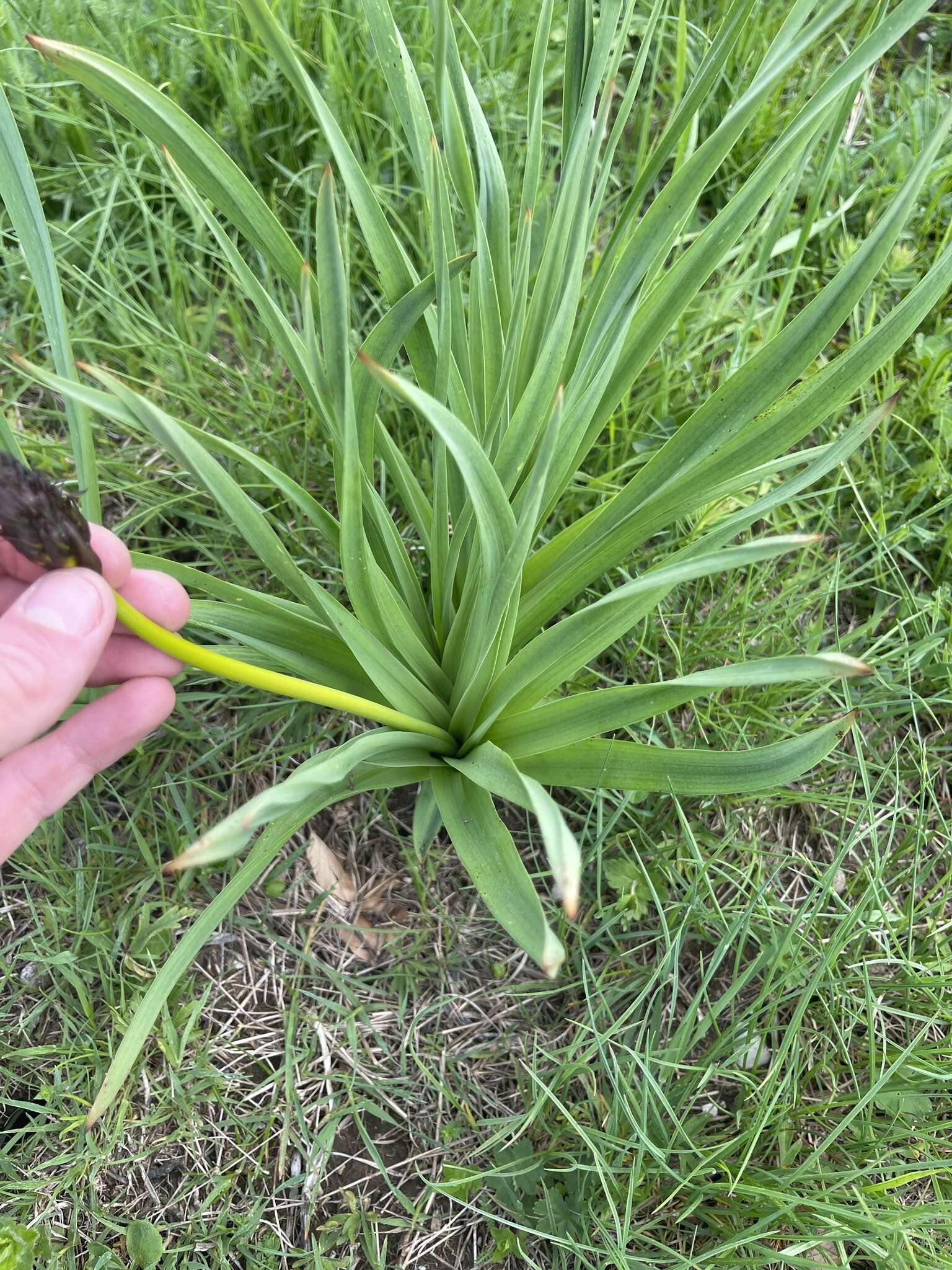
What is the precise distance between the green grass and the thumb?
54cm

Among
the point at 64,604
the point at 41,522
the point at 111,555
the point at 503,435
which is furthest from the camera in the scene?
the point at 503,435

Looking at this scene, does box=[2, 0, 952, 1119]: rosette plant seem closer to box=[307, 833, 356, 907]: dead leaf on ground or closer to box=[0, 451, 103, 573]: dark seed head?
box=[0, 451, 103, 573]: dark seed head

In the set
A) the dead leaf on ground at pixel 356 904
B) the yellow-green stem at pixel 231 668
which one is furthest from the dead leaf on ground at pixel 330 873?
the yellow-green stem at pixel 231 668

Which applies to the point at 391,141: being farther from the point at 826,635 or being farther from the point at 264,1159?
the point at 264,1159

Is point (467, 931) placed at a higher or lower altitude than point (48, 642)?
lower

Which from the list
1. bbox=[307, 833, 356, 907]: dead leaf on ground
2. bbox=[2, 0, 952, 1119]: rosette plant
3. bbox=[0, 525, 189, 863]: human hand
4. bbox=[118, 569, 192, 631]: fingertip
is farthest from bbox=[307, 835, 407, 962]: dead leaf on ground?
bbox=[118, 569, 192, 631]: fingertip

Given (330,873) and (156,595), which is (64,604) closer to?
(156,595)

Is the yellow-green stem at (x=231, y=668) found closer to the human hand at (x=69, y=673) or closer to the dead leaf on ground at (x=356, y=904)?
the human hand at (x=69, y=673)

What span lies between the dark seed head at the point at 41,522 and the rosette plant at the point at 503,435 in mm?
121

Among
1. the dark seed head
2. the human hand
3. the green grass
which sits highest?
the dark seed head

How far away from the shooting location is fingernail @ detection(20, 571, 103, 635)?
0.90 meters

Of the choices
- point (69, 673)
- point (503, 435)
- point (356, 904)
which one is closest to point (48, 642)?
point (69, 673)

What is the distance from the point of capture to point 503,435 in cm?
122

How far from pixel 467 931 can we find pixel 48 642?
89 centimetres
